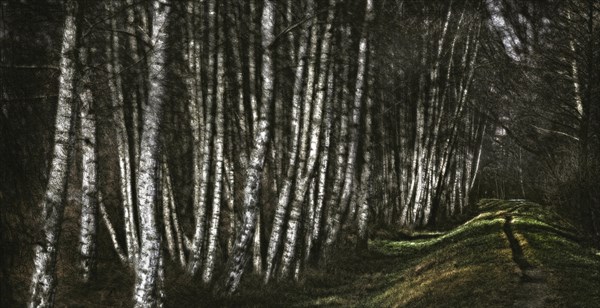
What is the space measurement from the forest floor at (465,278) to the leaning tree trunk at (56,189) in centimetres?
335

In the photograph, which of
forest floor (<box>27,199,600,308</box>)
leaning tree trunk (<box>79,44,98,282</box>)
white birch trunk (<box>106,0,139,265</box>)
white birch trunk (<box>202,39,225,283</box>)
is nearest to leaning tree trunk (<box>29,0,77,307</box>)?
forest floor (<box>27,199,600,308</box>)

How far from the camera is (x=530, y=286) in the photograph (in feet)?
27.6

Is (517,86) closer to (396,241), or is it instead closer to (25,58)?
(396,241)

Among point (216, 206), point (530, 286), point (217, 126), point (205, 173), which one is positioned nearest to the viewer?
point (530, 286)

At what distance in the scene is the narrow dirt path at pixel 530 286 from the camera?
748 cm

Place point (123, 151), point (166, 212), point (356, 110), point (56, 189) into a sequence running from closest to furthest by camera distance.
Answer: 1. point (56, 189)
2. point (123, 151)
3. point (166, 212)
4. point (356, 110)

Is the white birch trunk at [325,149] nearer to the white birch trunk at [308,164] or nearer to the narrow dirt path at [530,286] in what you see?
the white birch trunk at [308,164]


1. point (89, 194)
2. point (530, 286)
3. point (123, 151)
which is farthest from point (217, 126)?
point (530, 286)

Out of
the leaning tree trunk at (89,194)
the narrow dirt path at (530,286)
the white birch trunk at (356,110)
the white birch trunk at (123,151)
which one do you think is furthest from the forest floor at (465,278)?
the leaning tree trunk at (89,194)

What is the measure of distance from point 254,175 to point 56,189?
12.9ft

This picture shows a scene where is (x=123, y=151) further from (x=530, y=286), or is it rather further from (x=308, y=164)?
(x=530, y=286)

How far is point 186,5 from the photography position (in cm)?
1117

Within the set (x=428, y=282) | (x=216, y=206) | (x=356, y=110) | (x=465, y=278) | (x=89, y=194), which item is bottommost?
(x=428, y=282)

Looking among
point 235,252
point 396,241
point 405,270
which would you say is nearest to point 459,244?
point 405,270
